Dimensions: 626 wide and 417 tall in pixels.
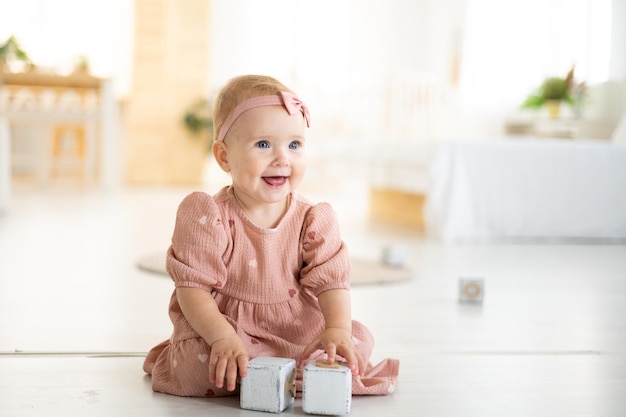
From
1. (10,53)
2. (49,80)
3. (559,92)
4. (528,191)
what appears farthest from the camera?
(49,80)

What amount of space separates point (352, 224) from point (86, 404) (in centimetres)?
343

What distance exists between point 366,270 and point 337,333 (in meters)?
1.51

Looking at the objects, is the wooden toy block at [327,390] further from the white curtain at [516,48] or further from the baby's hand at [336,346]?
the white curtain at [516,48]

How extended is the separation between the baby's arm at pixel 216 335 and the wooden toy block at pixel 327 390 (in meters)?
0.09

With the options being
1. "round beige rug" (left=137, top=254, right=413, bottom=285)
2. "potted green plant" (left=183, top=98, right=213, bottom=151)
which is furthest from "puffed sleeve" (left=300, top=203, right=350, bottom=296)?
"potted green plant" (left=183, top=98, right=213, bottom=151)

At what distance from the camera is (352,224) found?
14.9 ft

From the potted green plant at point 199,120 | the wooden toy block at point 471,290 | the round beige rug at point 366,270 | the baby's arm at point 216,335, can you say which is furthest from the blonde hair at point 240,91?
the potted green plant at point 199,120

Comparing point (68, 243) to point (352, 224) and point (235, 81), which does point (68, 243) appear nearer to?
point (352, 224)

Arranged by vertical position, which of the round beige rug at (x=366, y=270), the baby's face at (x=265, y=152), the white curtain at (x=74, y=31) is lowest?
the round beige rug at (x=366, y=270)

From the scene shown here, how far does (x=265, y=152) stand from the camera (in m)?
1.24

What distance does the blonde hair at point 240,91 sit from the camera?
4.08ft

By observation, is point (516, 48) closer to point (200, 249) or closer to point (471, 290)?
point (471, 290)

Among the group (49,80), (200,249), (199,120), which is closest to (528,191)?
(200,249)

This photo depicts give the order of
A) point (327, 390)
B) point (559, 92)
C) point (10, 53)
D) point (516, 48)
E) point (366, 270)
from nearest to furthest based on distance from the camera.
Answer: point (327, 390), point (366, 270), point (559, 92), point (10, 53), point (516, 48)
